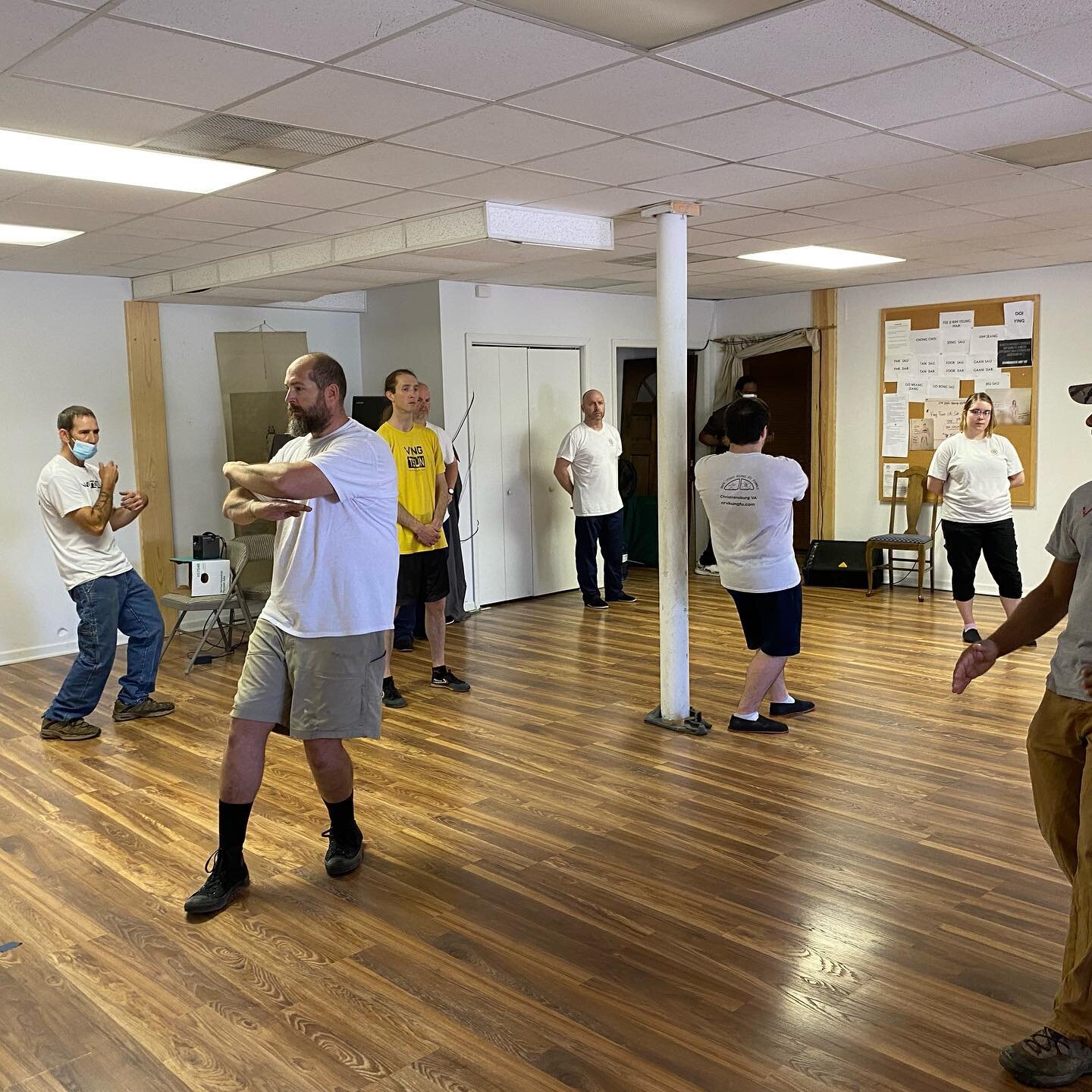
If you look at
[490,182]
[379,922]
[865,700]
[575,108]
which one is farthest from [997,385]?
[379,922]

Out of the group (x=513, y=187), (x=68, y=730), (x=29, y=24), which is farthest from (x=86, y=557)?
(x=29, y=24)

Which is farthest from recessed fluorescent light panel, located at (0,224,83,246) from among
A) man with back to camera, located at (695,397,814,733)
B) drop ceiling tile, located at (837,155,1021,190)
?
drop ceiling tile, located at (837,155,1021,190)

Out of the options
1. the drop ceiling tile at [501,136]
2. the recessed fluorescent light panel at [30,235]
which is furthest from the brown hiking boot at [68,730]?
the drop ceiling tile at [501,136]

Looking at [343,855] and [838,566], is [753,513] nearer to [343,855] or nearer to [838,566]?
[343,855]

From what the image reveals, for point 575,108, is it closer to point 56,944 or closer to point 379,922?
point 379,922

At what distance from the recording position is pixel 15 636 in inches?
284

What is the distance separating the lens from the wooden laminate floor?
2.60 metres

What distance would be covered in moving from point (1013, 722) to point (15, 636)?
6.10 m

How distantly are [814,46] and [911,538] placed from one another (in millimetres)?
6056

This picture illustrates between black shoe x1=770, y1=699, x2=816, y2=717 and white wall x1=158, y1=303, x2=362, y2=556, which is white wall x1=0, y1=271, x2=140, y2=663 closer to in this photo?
white wall x1=158, y1=303, x2=362, y2=556

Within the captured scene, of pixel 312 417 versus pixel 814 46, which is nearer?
pixel 814 46

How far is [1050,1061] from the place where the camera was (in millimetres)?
2424

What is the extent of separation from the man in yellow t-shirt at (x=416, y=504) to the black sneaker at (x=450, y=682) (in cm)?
33

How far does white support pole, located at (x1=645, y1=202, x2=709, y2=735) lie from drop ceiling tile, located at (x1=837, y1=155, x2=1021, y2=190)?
0.87 meters
